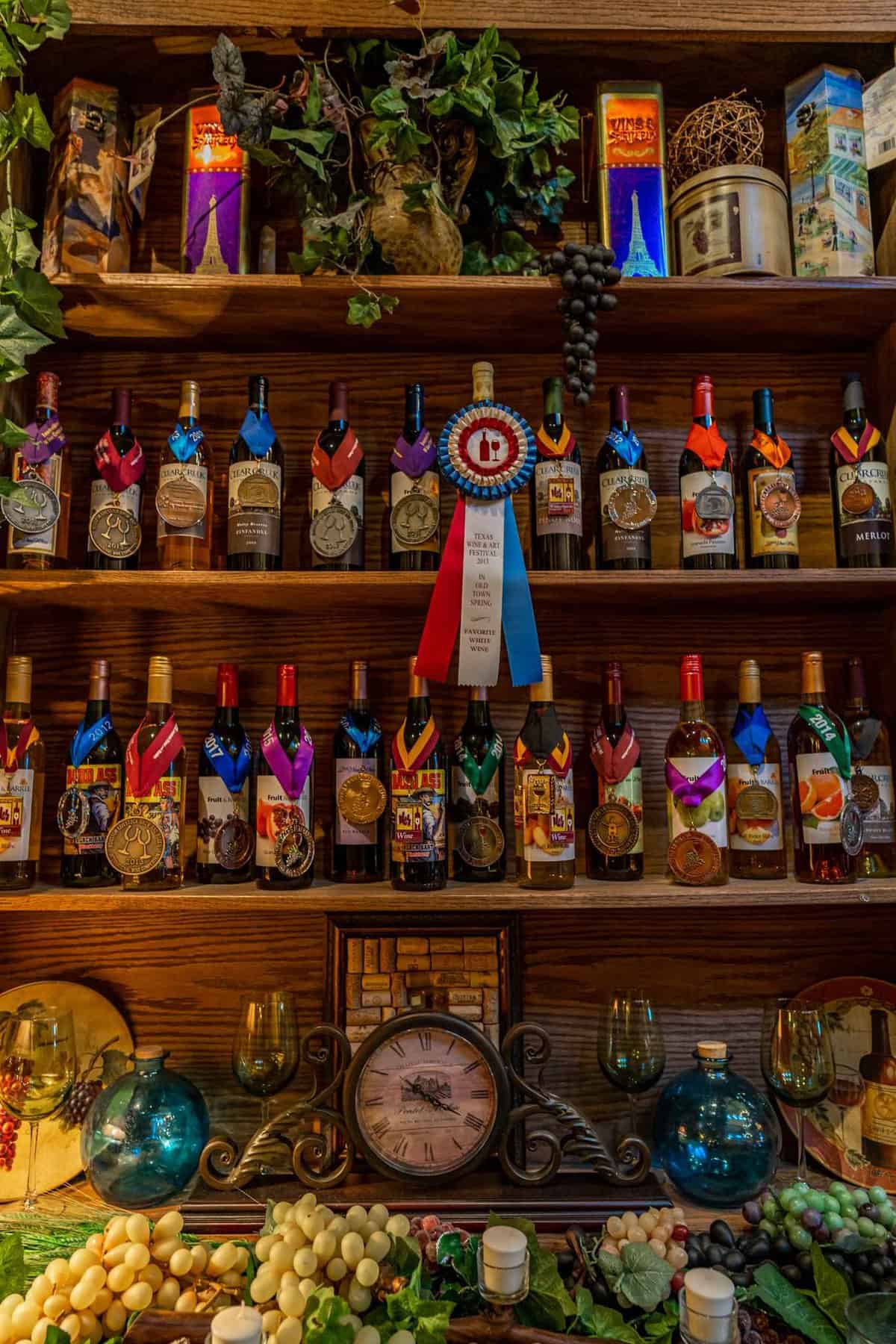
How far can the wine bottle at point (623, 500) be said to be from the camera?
1.39 m

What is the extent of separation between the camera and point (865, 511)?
140cm

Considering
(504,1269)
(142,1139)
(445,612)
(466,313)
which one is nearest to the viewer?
(504,1269)

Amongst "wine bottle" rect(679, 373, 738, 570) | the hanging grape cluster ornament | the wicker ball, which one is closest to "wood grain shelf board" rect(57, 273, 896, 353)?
the hanging grape cluster ornament

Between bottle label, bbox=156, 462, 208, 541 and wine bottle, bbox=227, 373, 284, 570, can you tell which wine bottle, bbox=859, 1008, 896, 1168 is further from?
bottle label, bbox=156, 462, 208, 541

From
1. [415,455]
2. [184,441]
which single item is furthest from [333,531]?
[184,441]

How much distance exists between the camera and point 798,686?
1.54 m

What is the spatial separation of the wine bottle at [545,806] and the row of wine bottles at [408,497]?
0.26 meters

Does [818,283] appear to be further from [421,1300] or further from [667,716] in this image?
[421,1300]

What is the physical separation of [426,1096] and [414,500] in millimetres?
886

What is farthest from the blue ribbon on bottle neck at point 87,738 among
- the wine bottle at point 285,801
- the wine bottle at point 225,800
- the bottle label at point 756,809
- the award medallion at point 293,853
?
the bottle label at point 756,809

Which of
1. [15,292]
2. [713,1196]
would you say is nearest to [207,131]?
[15,292]

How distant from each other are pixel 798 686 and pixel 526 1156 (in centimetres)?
89

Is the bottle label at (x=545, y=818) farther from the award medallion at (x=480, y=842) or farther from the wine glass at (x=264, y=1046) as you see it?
the wine glass at (x=264, y=1046)

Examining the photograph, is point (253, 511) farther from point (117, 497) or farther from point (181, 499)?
point (117, 497)
